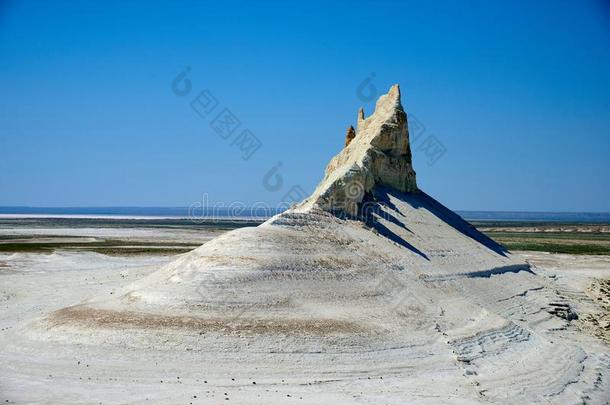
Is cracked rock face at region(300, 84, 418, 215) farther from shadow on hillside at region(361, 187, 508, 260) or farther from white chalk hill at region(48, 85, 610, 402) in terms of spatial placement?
shadow on hillside at region(361, 187, 508, 260)

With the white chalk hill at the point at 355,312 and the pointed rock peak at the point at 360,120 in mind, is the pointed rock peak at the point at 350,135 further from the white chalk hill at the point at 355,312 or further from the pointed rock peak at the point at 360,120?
the white chalk hill at the point at 355,312

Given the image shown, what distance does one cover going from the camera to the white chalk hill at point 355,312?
19641mm

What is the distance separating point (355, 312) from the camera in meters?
22.4

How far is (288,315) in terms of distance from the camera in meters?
21.3

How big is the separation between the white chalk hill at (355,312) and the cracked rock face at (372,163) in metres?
0.15

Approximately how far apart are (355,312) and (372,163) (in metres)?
14.2

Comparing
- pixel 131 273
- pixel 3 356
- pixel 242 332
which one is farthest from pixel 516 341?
pixel 131 273

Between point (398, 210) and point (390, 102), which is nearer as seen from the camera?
point (398, 210)

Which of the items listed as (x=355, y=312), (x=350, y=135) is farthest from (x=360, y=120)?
(x=355, y=312)

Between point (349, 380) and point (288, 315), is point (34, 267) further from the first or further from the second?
point (349, 380)

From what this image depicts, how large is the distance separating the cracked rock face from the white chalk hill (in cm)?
15

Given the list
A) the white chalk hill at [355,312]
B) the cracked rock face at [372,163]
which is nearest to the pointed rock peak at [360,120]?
the cracked rock face at [372,163]

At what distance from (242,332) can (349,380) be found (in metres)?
4.10

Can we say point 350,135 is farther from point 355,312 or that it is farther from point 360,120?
point 355,312
